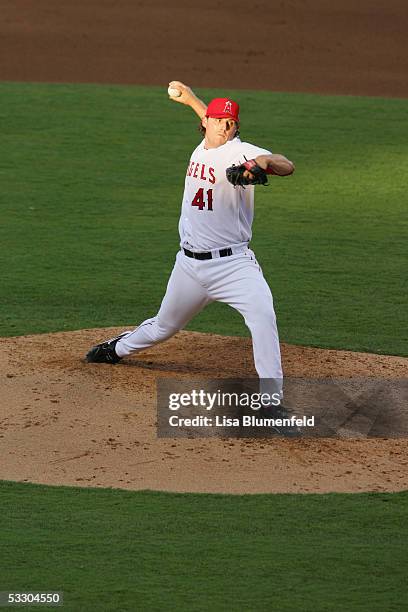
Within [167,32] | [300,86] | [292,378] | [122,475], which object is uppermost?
[167,32]

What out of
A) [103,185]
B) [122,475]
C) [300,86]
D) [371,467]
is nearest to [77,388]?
[122,475]

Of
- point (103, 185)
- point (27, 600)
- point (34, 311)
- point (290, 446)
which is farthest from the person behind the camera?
point (103, 185)

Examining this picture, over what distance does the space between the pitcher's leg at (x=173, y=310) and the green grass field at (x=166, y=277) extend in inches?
55.7

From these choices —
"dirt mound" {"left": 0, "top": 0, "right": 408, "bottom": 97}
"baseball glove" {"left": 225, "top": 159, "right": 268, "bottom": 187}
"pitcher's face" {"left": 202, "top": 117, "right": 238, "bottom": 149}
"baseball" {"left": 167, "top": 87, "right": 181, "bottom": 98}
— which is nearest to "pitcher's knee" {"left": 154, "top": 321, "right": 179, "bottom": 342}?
"pitcher's face" {"left": 202, "top": 117, "right": 238, "bottom": 149}

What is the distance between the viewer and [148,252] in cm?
1169

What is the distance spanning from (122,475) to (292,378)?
1724 mm

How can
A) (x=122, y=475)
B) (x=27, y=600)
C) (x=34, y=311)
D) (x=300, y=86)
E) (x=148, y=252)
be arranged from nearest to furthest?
(x=27, y=600)
(x=122, y=475)
(x=34, y=311)
(x=148, y=252)
(x=300, y=86)

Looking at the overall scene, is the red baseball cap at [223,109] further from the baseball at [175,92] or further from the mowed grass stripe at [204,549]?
the mowed grass stripe at [204,549]

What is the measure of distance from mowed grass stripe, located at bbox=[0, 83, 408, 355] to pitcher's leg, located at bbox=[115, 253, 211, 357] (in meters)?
1.38

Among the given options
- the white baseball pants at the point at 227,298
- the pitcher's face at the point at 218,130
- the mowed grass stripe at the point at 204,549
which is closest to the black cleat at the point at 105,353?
the white baseball pants at the point at 227,298

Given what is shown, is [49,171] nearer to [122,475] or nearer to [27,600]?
[122,475]

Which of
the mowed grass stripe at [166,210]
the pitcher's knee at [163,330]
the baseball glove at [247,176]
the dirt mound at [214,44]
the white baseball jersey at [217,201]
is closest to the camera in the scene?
the baseball glove at [247,176]

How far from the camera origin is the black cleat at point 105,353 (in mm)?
8344

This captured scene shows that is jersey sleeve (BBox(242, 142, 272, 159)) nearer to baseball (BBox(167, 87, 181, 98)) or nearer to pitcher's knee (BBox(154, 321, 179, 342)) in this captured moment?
baseball (BBox(167, 87, 181, 98))
